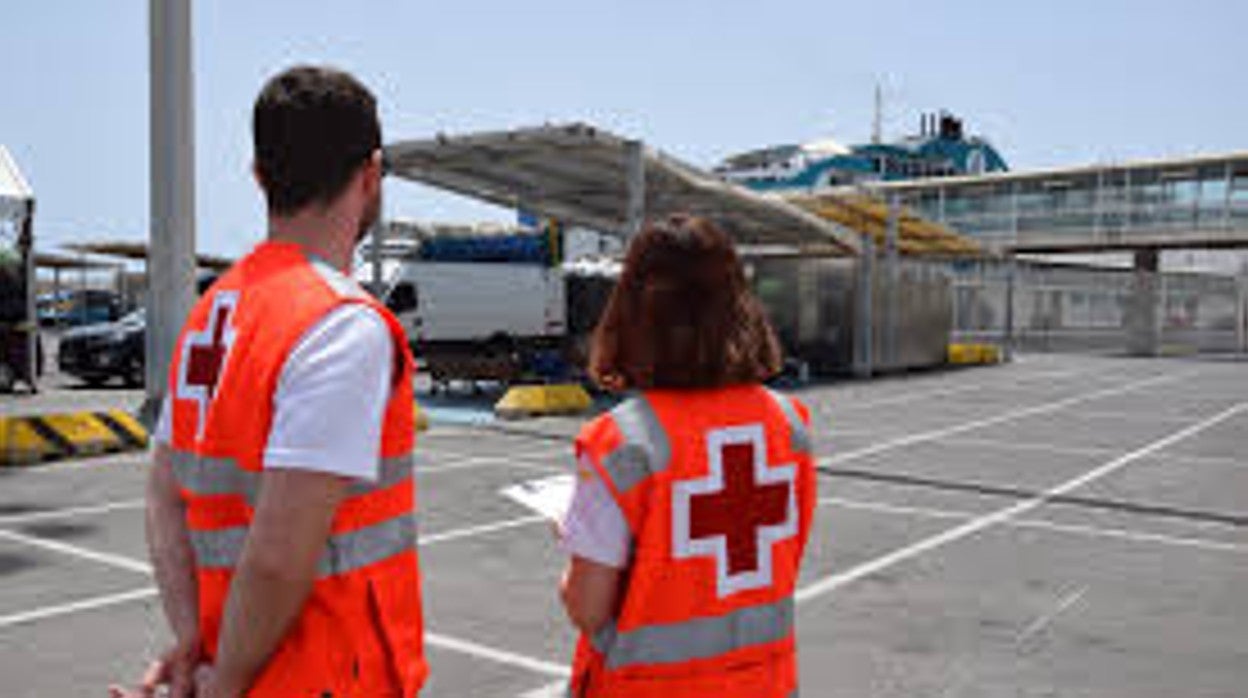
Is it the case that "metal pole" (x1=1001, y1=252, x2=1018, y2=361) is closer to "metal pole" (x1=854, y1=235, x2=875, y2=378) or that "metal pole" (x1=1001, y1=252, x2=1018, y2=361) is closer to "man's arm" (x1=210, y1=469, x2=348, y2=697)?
"metal pole" (x1=854, y1=235, x2=875, y2=378)

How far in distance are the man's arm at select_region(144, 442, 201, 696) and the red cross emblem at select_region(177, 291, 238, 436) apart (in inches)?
6.7

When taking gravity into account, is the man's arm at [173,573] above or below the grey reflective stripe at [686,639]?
above

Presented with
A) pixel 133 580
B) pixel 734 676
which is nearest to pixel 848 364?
pixel 133 580

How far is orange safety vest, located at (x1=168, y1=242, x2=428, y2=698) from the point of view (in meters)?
1.69

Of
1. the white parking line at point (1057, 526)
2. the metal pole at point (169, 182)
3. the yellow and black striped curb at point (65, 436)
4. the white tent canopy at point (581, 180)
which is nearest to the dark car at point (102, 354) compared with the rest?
the white tent canopy at point (581, 180)

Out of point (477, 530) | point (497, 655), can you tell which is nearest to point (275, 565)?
point (497, 655)

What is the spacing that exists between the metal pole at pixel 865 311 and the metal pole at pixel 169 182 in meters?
16.2

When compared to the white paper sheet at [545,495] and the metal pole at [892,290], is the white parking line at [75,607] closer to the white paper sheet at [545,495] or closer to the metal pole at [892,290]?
the white paper sheet at [545,495]

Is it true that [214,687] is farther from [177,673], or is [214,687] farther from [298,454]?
[298,454]

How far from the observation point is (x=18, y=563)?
6.66m

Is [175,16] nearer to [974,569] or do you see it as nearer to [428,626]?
[428,626]

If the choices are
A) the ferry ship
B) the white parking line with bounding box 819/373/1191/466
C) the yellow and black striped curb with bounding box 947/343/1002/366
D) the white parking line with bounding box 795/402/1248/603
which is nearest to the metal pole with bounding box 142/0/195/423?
the white parking line with bounding box 819/373/1191/466

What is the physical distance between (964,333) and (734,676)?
133ft

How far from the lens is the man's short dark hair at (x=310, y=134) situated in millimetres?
1772
